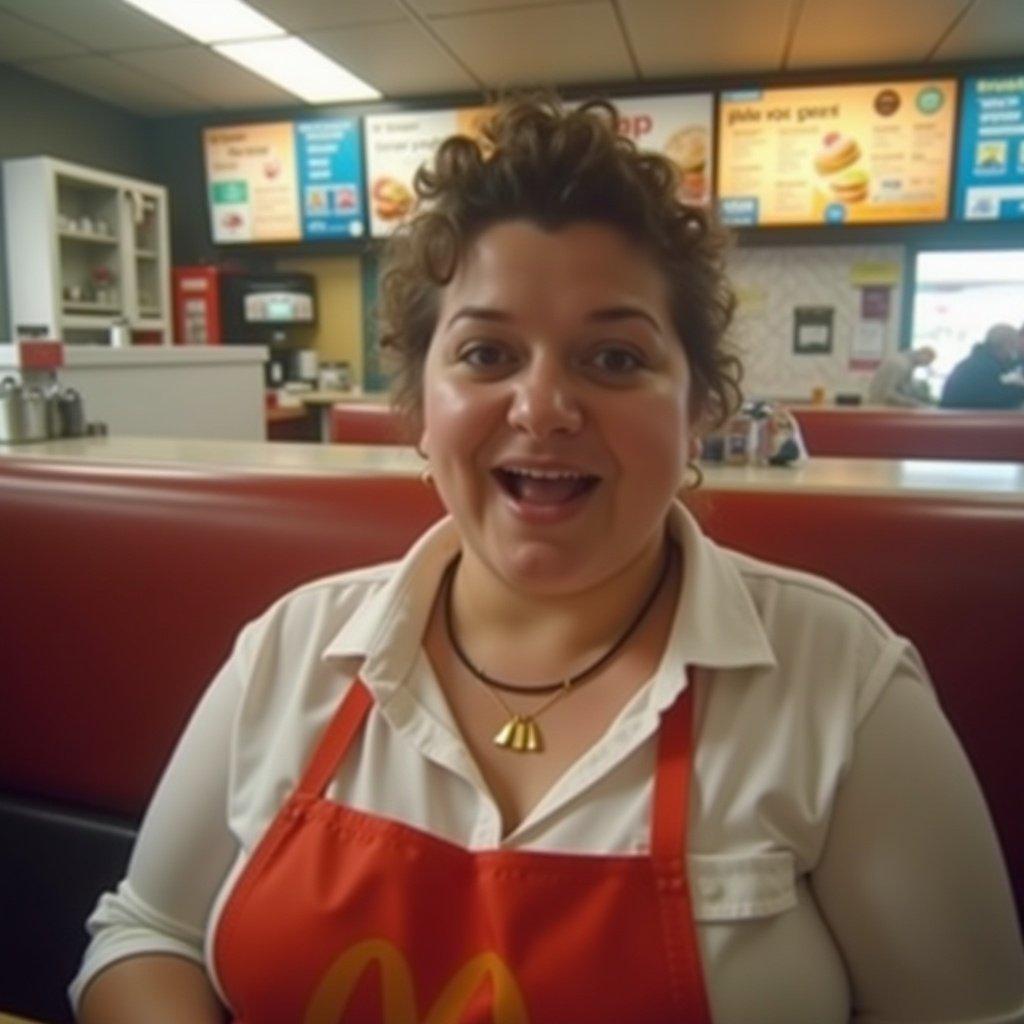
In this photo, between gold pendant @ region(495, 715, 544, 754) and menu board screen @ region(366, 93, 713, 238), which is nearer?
gold pendant @ region(495, 715, 544, 754)

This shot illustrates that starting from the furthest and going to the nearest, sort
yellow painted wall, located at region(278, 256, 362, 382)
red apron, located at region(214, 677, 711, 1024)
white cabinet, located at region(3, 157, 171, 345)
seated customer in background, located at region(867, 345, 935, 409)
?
yellow painted wall, located at region(278, 256, 362, 382), white cabinet, located at region(3, 157, 171, 345), seated customer in background, located at region(867, 345, 935, 409), red apron, located at region(214, 677, 711, 1024)

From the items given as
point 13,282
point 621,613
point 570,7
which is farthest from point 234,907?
point 13,282

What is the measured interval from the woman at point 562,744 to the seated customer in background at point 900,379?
4274 mm

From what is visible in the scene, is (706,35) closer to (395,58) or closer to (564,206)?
(395,58)

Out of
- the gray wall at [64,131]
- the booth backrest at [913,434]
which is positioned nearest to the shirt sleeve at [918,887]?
the booth backrest at [913,434]

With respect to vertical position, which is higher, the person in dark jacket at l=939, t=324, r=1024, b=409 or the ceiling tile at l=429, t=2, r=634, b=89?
the ceiling tile at l=429, t=2, r=634, b=89

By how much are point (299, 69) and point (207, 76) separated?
1.99 feet

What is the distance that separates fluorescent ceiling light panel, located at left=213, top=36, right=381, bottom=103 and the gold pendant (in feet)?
15.3

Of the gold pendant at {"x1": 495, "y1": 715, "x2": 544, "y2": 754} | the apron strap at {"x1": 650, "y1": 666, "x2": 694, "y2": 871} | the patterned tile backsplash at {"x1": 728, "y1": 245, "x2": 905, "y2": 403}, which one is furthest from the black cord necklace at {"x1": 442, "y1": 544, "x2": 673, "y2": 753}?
the patterned tile backsplash at {"x1": 728, "y1": 245, "x2": 905, "y2": 403}

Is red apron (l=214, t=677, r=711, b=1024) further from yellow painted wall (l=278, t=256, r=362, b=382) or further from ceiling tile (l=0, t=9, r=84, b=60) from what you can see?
yellow painted wall (l=278, t=256, r=362, b=382)

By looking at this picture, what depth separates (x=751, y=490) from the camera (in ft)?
4.28

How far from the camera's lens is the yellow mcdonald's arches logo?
0.83 metres

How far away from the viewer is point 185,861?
1046 millimetres

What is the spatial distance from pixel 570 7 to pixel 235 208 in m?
2.79
